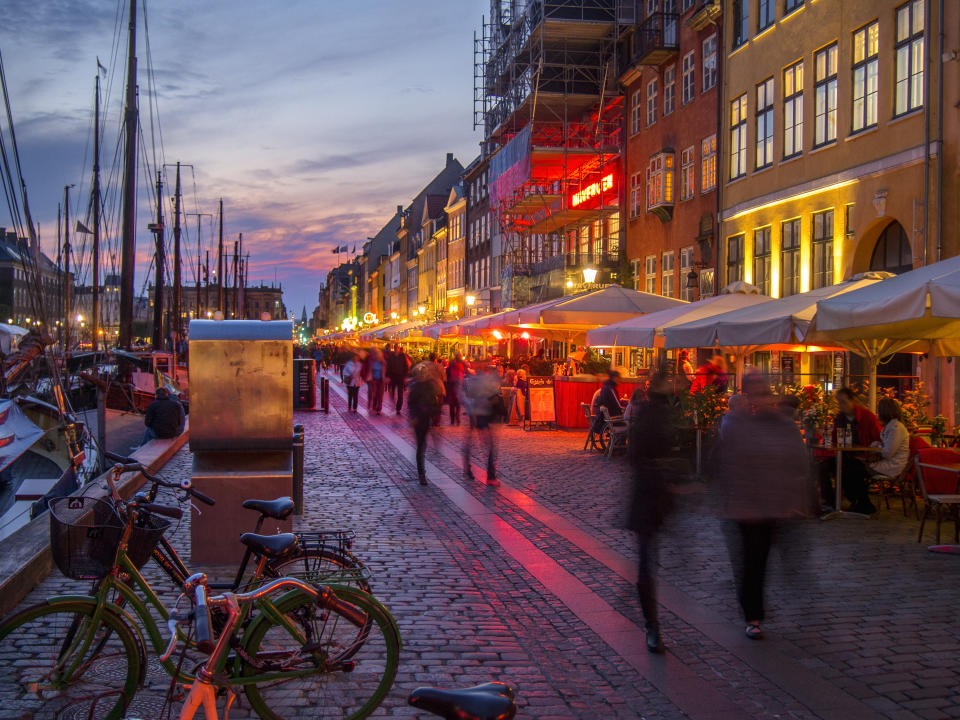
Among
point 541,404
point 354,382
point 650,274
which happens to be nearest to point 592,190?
point 650,274

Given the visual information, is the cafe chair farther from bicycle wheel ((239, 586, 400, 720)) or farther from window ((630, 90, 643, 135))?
window ((630, 90, 643, 135))

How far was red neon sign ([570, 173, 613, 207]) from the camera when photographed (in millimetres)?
36438

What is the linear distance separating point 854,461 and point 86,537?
8744mm

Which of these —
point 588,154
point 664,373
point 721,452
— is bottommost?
point 721,452

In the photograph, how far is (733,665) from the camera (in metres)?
5.66

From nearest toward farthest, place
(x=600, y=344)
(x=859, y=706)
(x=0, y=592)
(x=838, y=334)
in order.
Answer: (x=859, y=706) → (x=0, y=592) → (x=838, y=334) → (x=600, y=344)

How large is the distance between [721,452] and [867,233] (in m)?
15.7

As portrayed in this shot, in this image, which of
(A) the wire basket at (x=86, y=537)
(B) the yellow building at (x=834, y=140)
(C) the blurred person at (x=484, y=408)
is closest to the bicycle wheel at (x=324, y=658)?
(A) the wire basket at (x=86, y=537)

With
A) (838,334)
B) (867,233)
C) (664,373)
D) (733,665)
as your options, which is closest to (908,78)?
(867,233)

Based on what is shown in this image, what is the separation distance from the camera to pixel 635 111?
34469 mm

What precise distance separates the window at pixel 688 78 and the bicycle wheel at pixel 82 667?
27.7 meters

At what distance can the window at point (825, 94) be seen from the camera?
2139cm

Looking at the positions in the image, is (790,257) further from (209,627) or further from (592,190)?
(209,627)

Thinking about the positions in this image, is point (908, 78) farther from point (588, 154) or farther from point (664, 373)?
point (588, 154)
